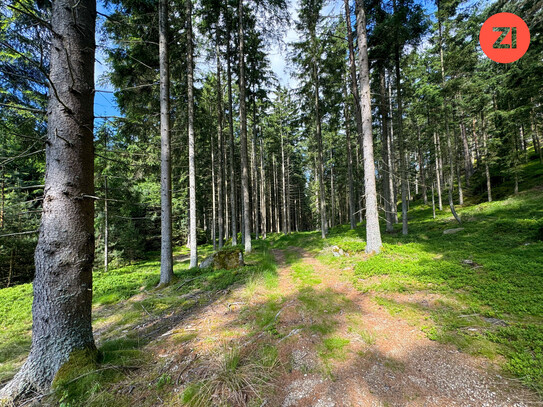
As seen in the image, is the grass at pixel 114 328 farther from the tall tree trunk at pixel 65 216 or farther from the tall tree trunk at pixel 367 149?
the tall tree trunk at pixel 367 149

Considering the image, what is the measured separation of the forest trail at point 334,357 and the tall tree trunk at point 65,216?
48.8 inches

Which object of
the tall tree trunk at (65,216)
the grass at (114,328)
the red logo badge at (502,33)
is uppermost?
the red logo badge at (502,33)

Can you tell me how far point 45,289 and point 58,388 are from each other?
1.07m

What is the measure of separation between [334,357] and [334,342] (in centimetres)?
30

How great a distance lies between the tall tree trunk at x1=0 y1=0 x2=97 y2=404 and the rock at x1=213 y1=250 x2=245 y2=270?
5609mm

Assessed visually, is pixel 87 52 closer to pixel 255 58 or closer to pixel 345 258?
pixel 345 258

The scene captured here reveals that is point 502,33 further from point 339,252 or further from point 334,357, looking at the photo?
point 334,357

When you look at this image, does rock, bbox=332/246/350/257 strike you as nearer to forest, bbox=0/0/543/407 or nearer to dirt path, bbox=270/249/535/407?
forest, bbox=0/0/543/407

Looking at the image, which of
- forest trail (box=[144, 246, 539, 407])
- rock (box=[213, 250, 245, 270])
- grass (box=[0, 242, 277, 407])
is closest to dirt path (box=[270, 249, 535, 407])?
forest trail (box=[144, 246, 539, 407])

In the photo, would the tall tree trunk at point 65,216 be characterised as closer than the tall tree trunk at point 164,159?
Yes

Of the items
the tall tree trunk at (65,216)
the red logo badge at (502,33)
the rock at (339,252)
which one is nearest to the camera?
the tall tree trunk at (65,216)

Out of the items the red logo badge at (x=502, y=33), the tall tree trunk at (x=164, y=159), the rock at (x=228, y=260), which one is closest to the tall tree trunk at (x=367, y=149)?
the rock at (x=228, y=260)

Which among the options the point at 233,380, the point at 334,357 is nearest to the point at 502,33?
the point at 334,357

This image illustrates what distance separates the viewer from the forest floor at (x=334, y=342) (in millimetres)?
2084
